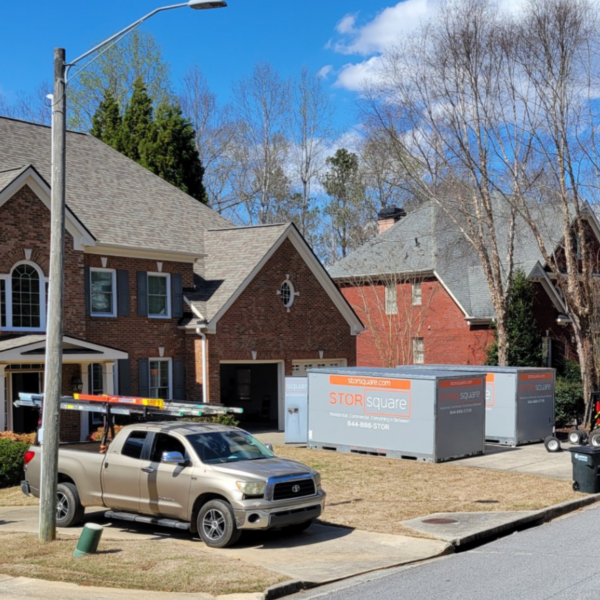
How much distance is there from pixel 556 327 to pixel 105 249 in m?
23.3

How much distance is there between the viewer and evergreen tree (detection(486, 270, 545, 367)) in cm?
3588

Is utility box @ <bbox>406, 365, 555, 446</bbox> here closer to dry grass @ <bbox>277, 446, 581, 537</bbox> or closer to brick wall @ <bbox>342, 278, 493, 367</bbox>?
dry grass @ <bbox>277, 446, 581, 537</bbox>

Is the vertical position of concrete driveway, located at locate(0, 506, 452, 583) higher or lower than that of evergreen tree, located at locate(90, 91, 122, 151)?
lower

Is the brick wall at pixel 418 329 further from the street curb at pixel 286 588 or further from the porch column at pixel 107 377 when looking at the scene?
the street curb at pixel 286 588

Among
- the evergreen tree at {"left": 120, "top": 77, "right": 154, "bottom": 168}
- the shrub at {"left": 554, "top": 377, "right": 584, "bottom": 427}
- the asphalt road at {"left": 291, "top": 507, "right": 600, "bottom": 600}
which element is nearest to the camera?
the asphalt road at {"left": 291, "top": 507, "right": 600, "bottom": 600}

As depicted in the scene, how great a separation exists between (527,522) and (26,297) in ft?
48.3

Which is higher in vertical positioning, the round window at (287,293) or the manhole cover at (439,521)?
the round window at (287,293)

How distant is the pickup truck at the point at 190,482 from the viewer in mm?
12008

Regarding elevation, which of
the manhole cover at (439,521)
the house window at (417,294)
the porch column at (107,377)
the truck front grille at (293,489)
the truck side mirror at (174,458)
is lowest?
Answer: the manhole cover at (439,521)

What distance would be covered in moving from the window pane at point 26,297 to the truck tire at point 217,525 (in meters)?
12.6

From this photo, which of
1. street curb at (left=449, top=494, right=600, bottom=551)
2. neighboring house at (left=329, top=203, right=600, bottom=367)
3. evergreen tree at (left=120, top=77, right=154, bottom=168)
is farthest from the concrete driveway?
evergreen tree at (left=120, top=77, right=154, bottom=168)

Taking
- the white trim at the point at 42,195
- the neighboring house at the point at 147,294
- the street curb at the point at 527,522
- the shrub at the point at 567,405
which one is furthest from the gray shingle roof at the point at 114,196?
the street curb at the point at 527,522

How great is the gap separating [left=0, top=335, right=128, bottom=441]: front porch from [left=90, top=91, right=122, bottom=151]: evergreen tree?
19.1 meters

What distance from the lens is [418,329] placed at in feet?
131
